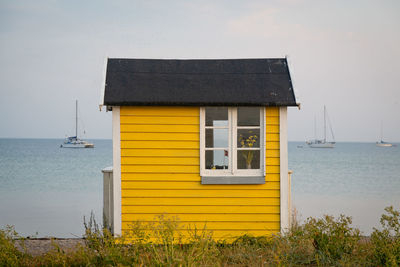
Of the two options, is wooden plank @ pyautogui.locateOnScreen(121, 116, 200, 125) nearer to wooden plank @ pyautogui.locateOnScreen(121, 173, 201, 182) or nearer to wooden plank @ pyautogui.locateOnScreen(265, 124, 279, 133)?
wooden plank @ pyautogui.locateOnScreen(121, 173, 201, 182)

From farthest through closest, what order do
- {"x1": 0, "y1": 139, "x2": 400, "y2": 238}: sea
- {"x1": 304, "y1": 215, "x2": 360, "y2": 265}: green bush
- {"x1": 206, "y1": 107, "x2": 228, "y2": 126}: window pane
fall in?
{"x1": 0, "y1": 139, "x2": 400, "y2": 238}: sea → {"x1": 206, "y1": 107, "x2": 228, "y2": 126}: window pane → {"x1": 304, "y1": 215, "x2": 360, "y2": 265}: green bush

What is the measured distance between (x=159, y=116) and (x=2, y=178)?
3128 centimetres

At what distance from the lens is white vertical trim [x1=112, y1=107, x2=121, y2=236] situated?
7.15m

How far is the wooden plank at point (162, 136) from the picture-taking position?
23.8ft

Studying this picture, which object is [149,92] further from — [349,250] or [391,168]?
[391,168]

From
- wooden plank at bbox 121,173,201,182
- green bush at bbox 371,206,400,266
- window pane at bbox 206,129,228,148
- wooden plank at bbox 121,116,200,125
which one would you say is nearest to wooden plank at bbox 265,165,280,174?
window pane at bbox 206,129,228,148

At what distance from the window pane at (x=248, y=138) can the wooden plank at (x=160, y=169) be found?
0.91 meters

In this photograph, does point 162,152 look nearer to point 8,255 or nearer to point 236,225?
point 236,225

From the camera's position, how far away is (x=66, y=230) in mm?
13461

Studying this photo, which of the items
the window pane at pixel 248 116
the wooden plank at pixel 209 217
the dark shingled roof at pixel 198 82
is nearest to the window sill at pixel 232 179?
the wooden plank at pixel 209 217

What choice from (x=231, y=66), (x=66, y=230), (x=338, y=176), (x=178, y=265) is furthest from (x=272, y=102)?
(x=338, y=176)

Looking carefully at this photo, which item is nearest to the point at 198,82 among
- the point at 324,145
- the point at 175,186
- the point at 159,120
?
the point at 159,120

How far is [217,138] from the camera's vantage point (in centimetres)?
745

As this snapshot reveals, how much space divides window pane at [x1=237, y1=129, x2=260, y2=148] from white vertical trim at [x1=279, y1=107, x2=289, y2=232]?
419 mm
